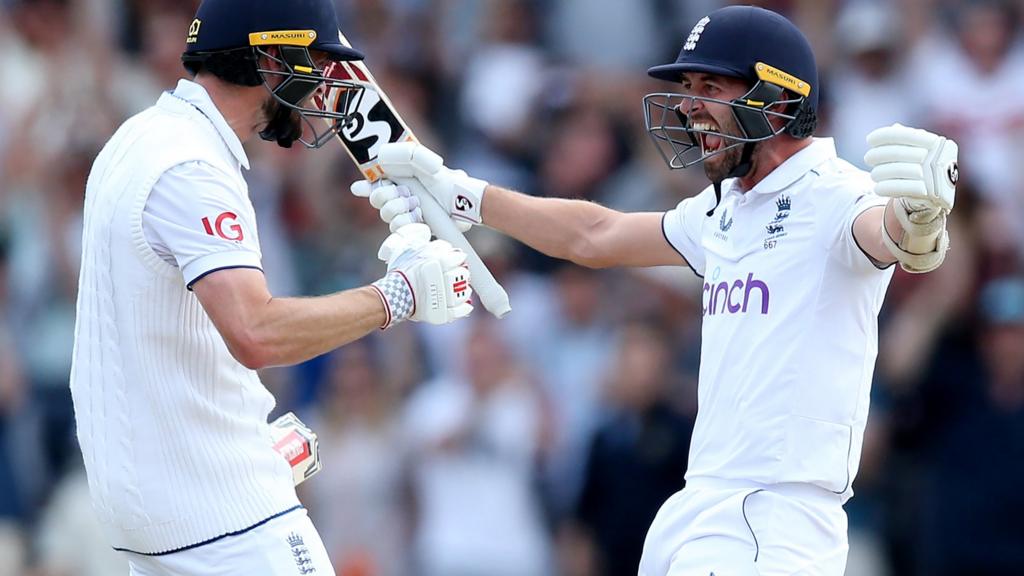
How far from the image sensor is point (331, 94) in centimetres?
629

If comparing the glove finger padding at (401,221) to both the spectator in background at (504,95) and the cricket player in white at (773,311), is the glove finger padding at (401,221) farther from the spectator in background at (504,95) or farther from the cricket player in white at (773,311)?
the spectator in background at (504,95)

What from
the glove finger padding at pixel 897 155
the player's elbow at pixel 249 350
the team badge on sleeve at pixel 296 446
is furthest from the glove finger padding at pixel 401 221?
the glove finger padding at pixel 897 155

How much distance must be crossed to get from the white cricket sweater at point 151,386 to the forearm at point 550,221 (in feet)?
4.57

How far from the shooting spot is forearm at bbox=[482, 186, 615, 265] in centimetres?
646

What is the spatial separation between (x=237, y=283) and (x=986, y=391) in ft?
17.1

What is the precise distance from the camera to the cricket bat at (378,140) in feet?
20.6

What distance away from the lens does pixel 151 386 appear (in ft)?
17.1

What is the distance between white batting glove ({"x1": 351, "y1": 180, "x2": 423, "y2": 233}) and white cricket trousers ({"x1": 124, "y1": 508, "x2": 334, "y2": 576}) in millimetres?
1303

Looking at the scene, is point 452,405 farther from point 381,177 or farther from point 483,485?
point 381,177

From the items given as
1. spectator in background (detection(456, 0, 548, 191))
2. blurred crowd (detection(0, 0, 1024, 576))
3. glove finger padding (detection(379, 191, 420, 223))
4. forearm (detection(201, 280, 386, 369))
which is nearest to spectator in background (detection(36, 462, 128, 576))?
blurred crowd (detection(0, 0, 1024, 576))

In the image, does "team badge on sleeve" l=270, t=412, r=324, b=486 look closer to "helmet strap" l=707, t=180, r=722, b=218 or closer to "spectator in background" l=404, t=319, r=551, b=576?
"helmet strap" l=707, t=180, r=722, b=218

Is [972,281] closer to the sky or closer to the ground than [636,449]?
closer to the sky

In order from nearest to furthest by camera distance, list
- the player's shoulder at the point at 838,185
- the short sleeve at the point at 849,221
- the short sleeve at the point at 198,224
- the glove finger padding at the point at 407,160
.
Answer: the short sleeve at the point at 198,224
the short sleeve at the point at 849,221
the player's shoulder at the point at 838,185
the glove finger padding at the point at 407,160

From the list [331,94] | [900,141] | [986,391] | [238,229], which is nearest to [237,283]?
[238,229]
